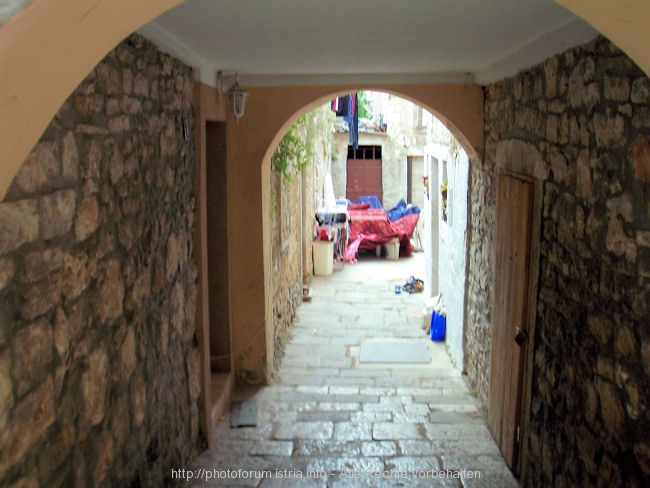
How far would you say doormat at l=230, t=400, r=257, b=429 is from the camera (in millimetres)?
5141

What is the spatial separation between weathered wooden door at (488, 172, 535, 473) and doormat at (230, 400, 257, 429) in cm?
196

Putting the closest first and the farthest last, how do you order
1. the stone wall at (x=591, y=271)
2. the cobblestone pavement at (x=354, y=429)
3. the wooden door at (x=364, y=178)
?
1. the stone wall at (x=591, y=271)
2. the cobblestone pavement at (x=354, y=429)
3. the wooden door at (x=364, y=178)

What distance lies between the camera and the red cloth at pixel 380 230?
46.1ft

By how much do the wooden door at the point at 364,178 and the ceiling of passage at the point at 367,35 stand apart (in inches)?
607

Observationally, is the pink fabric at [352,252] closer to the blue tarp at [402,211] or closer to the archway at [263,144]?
the blue tarp at [402,211]

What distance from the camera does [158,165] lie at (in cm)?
351

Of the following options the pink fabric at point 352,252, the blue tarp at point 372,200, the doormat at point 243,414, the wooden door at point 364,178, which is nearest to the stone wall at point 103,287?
the doormat at point 243,414

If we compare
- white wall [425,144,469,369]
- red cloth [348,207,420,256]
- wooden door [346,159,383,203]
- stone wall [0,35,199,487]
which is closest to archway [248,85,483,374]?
white wall [425,144,469,369]

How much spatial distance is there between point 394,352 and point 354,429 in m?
2.34

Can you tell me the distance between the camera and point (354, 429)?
507 centimetres

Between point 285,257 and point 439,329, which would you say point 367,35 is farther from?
point 439,329

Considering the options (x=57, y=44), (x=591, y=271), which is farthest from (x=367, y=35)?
(x=57, y=44)

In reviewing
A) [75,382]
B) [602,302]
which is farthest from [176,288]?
[602,302]

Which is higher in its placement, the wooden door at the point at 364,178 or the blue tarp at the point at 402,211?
the wooden door at the point at 364,178
